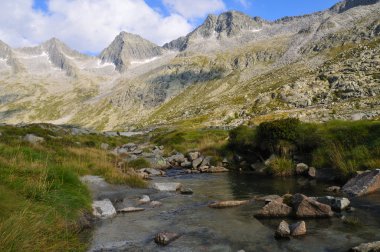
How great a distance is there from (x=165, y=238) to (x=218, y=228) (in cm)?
282

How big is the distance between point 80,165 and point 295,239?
57.6 feet

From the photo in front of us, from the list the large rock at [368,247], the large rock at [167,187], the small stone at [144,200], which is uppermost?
the large rock at [167,187]

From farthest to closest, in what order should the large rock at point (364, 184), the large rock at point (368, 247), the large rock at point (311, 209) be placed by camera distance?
1. the large rock at point (364, 184)
2. the large rock at point (311, 209)
3. the large rock at point (368, 247)

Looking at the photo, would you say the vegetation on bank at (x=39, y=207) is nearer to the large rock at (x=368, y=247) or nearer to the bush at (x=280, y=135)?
the large rock at (x=368, y=247)

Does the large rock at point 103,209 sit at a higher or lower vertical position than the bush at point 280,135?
lower

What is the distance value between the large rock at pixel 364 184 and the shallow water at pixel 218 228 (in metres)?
0.77

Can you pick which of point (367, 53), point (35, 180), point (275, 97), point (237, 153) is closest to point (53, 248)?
point (35, 180)

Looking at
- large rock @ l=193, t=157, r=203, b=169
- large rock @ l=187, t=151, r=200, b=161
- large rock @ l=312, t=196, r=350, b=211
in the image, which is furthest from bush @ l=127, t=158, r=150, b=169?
large rock @ l=312, t=196, r=350, b=211

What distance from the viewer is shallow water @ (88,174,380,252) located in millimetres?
13617

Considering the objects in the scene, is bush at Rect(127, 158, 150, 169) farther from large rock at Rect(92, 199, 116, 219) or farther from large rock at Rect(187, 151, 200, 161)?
large rock at Rect(92, 199, 116, 219)

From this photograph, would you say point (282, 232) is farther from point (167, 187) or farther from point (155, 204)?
point (167, 187)

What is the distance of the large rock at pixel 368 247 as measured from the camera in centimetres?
1204

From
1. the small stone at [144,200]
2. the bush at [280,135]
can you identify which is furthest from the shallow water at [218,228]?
the bush at [280,135]

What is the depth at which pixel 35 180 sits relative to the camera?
603 inches
